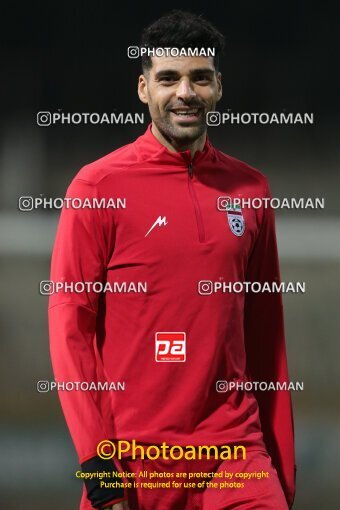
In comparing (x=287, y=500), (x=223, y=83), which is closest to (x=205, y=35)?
(x=223, y=83)

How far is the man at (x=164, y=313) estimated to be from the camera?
1627 millimetres

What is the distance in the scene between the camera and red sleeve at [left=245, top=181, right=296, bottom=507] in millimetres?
1761

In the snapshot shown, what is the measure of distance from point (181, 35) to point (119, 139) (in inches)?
12.0

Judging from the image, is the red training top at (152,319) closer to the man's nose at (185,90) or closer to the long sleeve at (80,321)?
the long sleeve at (80,321)

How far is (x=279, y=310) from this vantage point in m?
1.78

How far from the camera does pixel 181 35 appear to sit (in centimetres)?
172

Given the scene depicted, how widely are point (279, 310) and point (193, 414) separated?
10.8 inches

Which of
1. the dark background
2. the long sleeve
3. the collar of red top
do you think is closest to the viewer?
the long sleeve

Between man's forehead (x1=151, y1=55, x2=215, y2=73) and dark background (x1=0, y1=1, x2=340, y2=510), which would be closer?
man's forehead (x1=151, y1=55, x2=215, y2=73)

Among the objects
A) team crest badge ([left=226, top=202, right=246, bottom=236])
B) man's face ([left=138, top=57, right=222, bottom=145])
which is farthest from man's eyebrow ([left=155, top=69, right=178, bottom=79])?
team crest badge ([left=226, top=202, right=246, bottom=236])

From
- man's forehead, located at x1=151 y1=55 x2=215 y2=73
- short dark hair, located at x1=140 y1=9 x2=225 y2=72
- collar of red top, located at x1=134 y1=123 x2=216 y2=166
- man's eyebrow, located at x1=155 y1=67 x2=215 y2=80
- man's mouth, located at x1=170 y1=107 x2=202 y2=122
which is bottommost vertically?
collar of red top, located at x1=134 y1=123 x2=216 y2=166

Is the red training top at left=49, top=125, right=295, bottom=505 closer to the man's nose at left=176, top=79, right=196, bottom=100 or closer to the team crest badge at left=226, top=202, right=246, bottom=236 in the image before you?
the team crest badge at left=226, top=202, right=246, bottom=236

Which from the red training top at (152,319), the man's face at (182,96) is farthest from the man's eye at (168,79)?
the red training top at (152,319)

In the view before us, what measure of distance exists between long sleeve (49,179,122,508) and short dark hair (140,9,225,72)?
32cm
